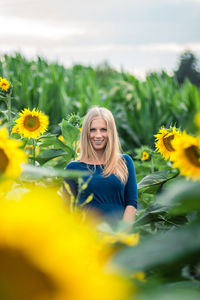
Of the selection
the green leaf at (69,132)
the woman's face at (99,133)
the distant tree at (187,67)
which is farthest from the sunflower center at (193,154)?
the distant tree at (187,67)

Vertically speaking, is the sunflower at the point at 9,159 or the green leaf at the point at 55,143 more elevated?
the sunflower at the point at 9,159

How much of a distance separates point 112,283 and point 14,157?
212 mm

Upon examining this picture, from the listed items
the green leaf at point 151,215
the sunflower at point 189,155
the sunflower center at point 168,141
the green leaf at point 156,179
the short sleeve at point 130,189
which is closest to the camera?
the sunflower at point 189,155

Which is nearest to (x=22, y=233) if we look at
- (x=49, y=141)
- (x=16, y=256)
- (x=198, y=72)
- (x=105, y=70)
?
(x=16, y=256)

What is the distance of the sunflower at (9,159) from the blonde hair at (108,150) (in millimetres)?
914

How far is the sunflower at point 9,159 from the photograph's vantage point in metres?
0.35

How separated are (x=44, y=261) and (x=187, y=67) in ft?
82.4

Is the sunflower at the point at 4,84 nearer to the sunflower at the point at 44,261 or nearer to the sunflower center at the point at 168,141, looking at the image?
the sunflower center at the point at 168,141

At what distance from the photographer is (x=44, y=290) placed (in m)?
0.17

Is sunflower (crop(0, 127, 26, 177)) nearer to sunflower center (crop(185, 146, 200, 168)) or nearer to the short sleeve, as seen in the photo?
sunflower center (crop(185, 146, 200, 168))

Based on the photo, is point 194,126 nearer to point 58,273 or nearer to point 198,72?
point 58,273

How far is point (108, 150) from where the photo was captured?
1357 mm

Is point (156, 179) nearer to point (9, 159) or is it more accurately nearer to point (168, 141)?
point (168, 141)

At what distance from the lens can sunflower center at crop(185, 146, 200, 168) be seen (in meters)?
0.39
